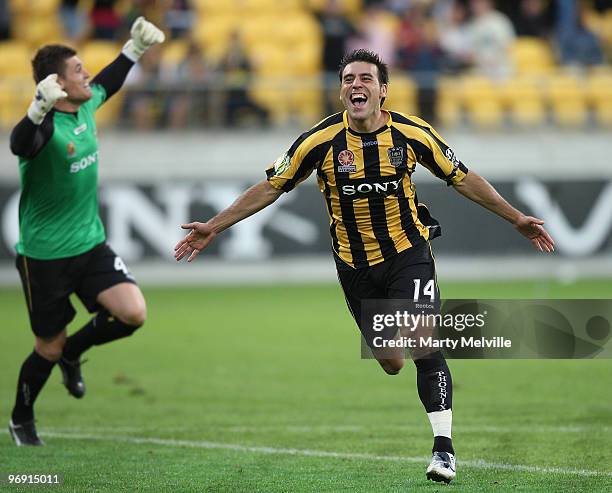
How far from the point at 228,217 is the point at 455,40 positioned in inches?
557

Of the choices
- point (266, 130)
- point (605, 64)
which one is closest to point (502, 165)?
point (605, 64)

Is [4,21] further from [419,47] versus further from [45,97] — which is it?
[45,97]

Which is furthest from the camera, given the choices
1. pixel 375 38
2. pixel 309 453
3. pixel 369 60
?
pixel 375 38

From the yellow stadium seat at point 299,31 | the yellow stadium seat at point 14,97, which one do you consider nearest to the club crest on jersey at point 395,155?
the yellow stadium seat at point 14,97

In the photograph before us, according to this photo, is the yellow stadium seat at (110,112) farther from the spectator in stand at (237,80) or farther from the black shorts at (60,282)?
the black shorts at (60,282)

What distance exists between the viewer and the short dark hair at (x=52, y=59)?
26.8ft

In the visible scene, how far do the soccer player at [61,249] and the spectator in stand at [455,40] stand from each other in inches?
463

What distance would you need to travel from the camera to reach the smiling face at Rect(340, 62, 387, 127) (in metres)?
6.79

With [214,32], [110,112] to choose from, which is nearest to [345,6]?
[214,32]

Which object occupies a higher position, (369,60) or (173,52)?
(369,60)

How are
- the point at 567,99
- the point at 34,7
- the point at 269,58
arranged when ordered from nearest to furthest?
1. the point at 567,99
2. the point at 269,58
3. the point at 34,7

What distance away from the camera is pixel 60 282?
819 centimetres

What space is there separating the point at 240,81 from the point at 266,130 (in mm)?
963

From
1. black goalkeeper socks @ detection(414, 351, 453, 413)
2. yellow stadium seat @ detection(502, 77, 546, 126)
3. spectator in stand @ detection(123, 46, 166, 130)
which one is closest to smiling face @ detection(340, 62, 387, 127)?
black goalkeeper socks @ detection(414, 351, 453, 413)
